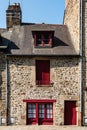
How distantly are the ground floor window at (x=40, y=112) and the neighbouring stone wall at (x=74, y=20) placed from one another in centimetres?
454

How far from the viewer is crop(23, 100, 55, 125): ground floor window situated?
21891 mm

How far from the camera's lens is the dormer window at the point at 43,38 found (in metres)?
22.3

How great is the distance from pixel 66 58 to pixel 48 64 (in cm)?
135

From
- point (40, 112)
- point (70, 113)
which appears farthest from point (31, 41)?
point (70, 113)

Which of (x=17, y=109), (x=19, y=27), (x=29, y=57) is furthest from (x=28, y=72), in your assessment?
(x=19, y=27)

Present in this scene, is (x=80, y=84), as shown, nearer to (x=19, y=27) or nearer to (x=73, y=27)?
(x=73, y=27)

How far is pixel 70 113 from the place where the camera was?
72.2 ft

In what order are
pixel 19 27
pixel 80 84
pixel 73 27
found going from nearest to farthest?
pixel 80 84 → pixel 73 27 → pixel 19 27

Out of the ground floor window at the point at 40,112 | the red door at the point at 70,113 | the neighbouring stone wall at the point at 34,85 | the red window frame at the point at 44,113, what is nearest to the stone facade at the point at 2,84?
the neighbouring stone wall at the point at 34,85

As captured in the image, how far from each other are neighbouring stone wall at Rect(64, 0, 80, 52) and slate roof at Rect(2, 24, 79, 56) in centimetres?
39

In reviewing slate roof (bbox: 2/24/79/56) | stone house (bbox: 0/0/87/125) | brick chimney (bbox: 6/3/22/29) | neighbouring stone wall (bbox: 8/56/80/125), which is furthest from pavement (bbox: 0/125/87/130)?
brick chimney (bbox: 6/3/22/29)

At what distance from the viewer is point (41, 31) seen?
874 inches

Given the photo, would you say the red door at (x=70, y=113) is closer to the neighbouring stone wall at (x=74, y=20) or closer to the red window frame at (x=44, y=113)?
the red window frame at (x=44, y=113)

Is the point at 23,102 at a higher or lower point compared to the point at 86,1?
lower
